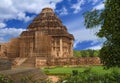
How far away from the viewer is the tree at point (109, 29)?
14617 mm

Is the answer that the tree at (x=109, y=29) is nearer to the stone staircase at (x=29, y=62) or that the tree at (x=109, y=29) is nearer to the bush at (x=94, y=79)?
the bush at (x=94, y=79)

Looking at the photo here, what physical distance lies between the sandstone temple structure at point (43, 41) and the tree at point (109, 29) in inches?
1355

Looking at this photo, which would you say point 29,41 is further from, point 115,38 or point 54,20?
point 115,38

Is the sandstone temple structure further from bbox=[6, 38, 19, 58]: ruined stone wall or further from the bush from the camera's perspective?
the bush

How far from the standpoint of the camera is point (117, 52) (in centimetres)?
1464

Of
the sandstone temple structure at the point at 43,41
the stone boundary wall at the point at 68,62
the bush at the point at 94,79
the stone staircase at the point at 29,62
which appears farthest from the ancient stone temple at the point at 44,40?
the bush at the point at 94,79

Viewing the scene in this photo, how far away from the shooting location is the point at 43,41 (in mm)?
53094

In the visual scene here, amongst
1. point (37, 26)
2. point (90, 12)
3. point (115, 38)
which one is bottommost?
point (115, 38)

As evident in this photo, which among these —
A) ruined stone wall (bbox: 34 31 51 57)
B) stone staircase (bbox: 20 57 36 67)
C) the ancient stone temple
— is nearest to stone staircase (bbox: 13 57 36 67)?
stone staircase (bbox: 20 57 36 67)

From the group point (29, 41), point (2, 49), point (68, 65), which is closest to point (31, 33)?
point (29, 41)

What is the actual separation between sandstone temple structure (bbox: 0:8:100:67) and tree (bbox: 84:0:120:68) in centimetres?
3443

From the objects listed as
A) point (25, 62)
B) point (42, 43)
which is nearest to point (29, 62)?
point (25, 62)

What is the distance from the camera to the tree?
14617 millimetres

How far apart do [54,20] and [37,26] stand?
333 cm
